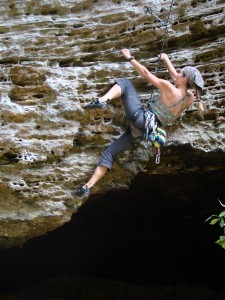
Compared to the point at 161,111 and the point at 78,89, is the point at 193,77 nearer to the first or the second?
the point at 161,111

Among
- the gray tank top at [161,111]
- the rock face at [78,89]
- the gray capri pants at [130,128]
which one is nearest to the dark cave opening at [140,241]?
the rock face at [78,89]

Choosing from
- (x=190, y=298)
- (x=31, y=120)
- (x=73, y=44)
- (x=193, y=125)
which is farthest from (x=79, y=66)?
(x=190, y=298)

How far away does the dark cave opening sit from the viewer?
7.43 m

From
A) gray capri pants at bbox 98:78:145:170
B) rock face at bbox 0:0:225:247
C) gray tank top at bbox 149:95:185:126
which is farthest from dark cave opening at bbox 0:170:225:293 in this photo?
gray tank top at bbox 149:95:185:126

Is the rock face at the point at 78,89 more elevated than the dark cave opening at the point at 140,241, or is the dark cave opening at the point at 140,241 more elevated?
the rock face at the point at 78,89

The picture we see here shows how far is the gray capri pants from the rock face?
0.63 meters

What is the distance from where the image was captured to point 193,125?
20.5 ft

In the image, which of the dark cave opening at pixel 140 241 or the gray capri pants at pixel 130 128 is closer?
the gray capri pants at pixel 130 128

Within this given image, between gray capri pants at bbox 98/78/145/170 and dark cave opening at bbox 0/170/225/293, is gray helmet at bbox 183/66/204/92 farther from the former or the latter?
dark cave opening at bbox 0/170/225/293

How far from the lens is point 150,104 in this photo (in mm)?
5398

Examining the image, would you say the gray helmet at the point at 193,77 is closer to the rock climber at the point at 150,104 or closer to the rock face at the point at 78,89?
the rock climber at the point at 150,104

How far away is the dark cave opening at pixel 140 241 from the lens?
743cm

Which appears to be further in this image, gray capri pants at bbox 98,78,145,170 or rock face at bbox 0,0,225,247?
rock face at bbox 0,0,225,247

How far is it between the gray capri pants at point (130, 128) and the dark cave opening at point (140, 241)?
1.21 metres
